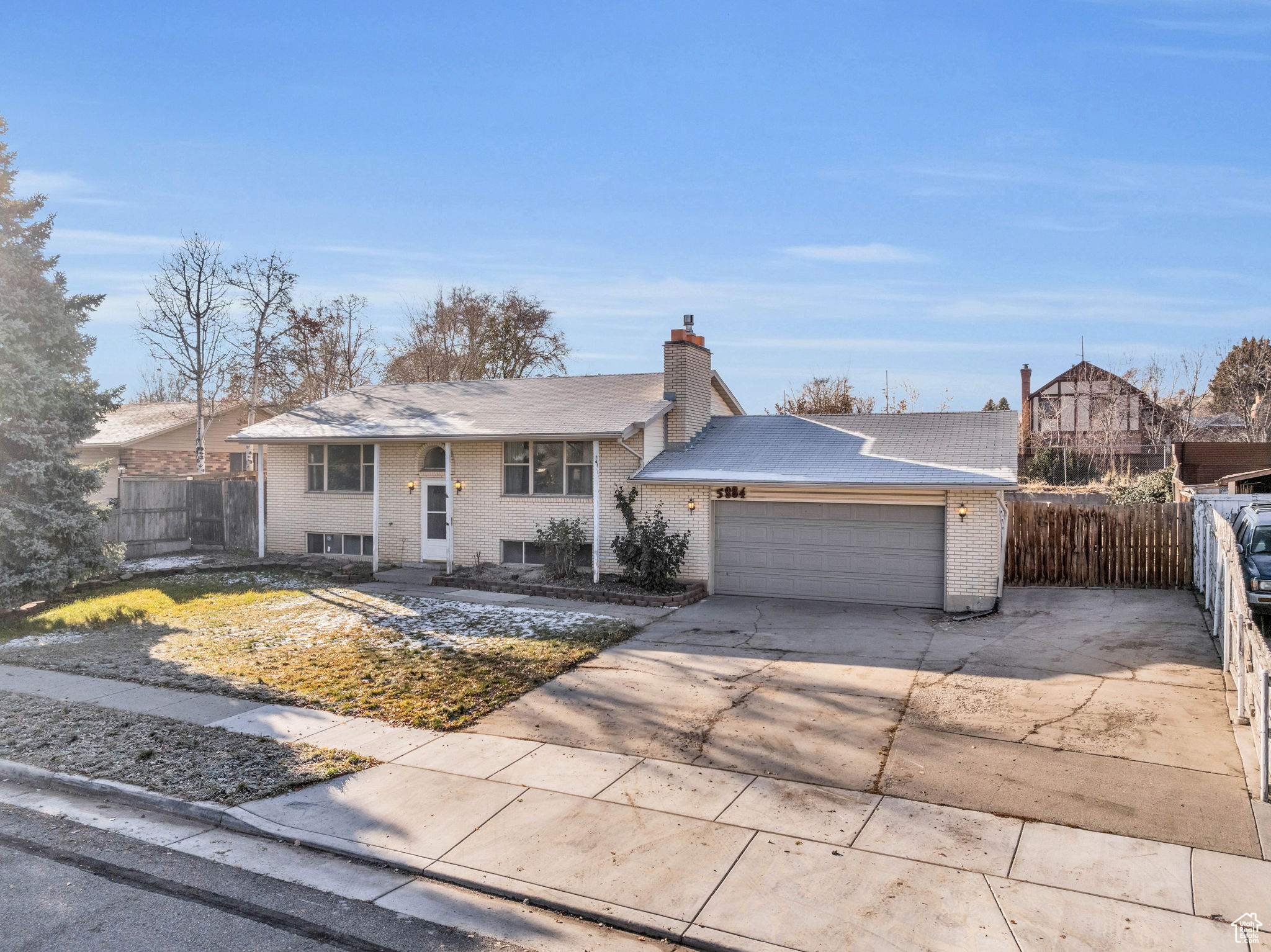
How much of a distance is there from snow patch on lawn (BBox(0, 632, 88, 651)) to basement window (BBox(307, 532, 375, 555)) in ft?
23.3

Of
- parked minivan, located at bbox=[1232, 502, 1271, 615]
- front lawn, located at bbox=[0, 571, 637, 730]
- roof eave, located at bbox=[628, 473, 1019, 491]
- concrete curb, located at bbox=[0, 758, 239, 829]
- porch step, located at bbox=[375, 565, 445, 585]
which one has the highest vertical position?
roof eave, located at bbox=[628, 473, 1019, 491]

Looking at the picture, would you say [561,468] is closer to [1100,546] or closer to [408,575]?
[408,575]

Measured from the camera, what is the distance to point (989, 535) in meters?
13.5

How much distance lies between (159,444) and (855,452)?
93.4 ft

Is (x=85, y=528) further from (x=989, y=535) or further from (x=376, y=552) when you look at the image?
(x=989, y=535)

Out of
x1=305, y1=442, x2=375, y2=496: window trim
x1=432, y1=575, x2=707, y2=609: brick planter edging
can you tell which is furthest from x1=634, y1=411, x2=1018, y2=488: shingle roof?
x1=305, y1=442, x2=375, y2=496: window trim

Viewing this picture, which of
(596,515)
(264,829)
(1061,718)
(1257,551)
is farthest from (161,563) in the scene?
(1257,551)

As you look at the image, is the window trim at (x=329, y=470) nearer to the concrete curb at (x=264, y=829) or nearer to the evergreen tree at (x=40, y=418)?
the evergreen tree at (x=40, y=418)

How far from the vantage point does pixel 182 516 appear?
22.0 m

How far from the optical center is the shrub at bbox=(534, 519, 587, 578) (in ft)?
53.3

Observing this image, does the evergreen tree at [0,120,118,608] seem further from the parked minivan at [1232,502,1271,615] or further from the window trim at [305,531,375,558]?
the parked minivan at [1232,502,1271,615]

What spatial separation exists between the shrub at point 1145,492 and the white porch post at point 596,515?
49.0ft

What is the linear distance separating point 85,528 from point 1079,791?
1709 centimetres

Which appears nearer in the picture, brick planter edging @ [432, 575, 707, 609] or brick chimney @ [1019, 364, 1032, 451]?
brick planter edging @ [432, 575, 707, 609]
